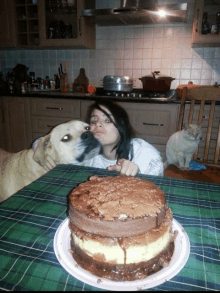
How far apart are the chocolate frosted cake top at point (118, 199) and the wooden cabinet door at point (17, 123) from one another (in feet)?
7.60

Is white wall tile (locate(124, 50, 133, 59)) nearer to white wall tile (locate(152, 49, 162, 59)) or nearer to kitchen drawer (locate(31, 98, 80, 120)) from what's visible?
white wall tile (locate(152, 49, 162, 59))

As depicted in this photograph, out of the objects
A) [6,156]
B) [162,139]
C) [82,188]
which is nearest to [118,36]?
[162,139]

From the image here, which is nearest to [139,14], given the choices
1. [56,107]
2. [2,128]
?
[56,107]

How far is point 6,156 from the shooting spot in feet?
4.28

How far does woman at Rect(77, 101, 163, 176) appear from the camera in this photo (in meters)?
1.32

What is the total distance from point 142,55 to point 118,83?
1.79ft

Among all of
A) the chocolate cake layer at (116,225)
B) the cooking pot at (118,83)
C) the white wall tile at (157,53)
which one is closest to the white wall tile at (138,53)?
the white wall tile at (157,53)

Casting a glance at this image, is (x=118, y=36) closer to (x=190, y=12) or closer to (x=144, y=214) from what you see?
(x=190, y=12)

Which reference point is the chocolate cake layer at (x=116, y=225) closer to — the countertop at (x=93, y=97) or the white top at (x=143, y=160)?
the white top at (x=143, y=160)

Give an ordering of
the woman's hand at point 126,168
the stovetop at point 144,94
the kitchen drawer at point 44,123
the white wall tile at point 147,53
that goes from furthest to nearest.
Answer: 1. the white wall tile at point 147,53
2. the kitchen drawer at point 44,123
3. the stovetop at point 144,94
4. the woman's hand at point 126,168

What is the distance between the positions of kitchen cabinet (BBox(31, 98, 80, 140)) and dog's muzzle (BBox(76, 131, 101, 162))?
1.14 metres

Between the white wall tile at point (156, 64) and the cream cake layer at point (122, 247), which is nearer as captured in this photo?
the cream cake layer at point (122, 247)

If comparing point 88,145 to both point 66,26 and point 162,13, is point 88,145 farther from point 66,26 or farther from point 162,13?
point 66,26

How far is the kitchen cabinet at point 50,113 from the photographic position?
2.44 metres
